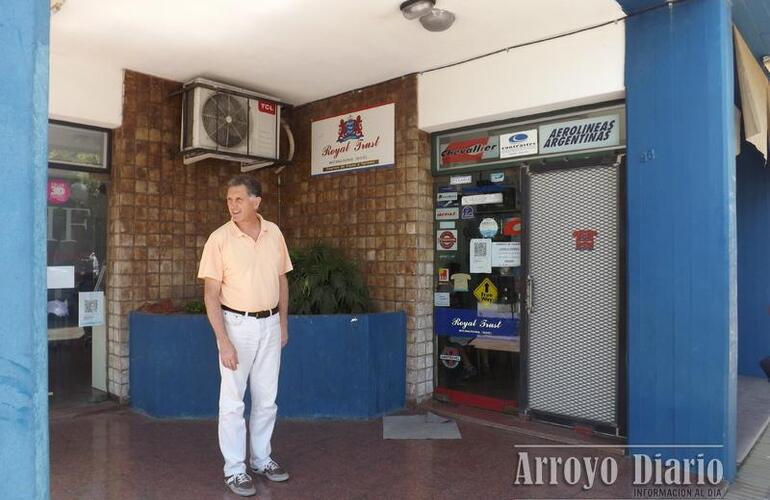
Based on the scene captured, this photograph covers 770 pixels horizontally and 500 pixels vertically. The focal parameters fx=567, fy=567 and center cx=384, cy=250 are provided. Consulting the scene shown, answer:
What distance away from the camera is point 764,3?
4.11 metres

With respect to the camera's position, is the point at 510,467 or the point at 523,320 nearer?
the point at 510,467

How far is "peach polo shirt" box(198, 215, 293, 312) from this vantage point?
3.51 m

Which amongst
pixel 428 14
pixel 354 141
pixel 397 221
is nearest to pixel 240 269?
pixel 428 14

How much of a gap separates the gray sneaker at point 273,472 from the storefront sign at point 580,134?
10.7 ft

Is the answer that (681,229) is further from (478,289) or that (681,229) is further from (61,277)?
(61,277)

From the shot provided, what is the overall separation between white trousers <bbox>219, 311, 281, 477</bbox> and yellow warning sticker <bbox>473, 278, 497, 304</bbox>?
2.24 meters

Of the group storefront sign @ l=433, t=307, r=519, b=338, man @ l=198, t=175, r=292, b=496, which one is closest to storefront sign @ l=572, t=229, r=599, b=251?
storefront sign @ l=433, t=307, r=519, b=338

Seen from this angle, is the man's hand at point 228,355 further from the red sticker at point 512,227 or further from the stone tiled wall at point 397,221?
the red sticker at point 512,227

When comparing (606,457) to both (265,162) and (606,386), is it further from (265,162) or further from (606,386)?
(265,162)

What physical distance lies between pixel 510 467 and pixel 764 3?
12.5ft

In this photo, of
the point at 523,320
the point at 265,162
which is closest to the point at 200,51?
the point at 265,162

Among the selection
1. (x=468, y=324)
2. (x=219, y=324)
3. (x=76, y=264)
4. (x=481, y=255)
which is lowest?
(x=468, y=324)

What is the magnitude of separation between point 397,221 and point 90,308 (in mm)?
3066

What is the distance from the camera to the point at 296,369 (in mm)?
5016
